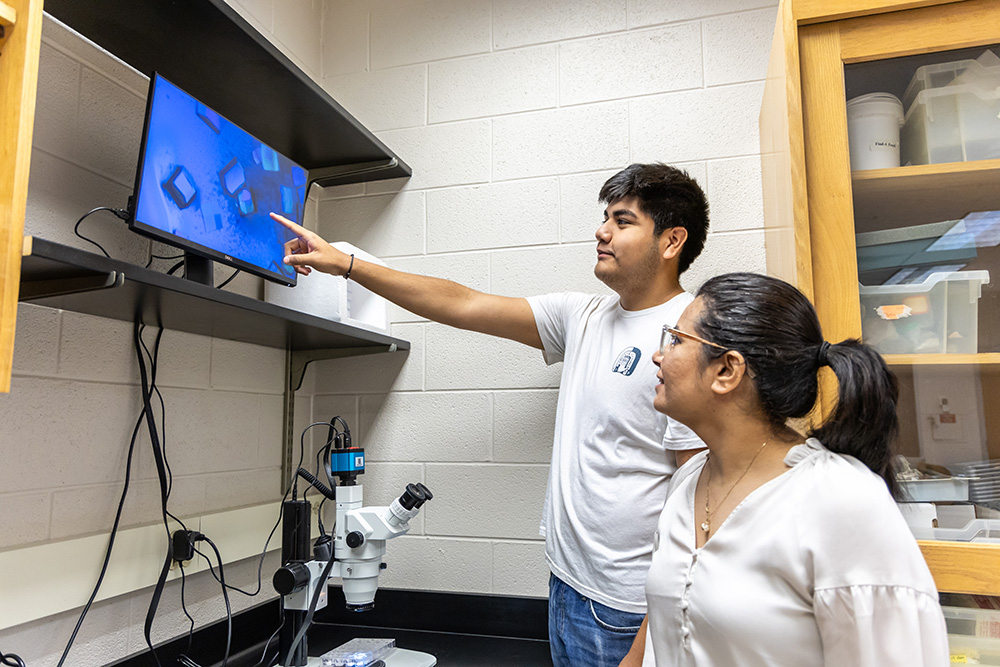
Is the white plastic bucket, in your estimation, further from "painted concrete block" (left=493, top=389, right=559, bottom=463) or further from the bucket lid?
"painted concrete block" (left=493, top=389, right=559, bottom=463)

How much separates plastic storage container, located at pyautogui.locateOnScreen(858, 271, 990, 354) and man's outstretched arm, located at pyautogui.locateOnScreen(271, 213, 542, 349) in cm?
76

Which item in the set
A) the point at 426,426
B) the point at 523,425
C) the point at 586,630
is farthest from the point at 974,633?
the point at 426,426

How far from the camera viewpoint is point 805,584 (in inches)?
31.4

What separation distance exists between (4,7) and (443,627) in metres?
1.73

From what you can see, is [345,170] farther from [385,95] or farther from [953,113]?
[953,113]

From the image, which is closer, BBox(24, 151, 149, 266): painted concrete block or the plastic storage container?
BBox(24, 151, 149, 266): painted concrete block

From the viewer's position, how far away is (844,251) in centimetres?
134

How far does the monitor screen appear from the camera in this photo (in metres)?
1.19

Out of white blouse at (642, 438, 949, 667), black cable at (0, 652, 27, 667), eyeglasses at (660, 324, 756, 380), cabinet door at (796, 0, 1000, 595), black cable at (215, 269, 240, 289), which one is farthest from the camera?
black cable at (215, 269, 240, 289)

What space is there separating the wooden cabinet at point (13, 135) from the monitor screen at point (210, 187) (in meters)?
0.26

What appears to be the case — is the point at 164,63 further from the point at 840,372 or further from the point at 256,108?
the point at 840,372

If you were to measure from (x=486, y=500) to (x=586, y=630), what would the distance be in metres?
0.61

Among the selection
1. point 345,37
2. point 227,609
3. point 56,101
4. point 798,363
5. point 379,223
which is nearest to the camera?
point 798,363

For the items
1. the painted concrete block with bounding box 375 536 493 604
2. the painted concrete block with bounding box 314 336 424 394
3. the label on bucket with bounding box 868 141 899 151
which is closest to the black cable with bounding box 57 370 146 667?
the painted concrete block with bounding box 314 336 424 394
